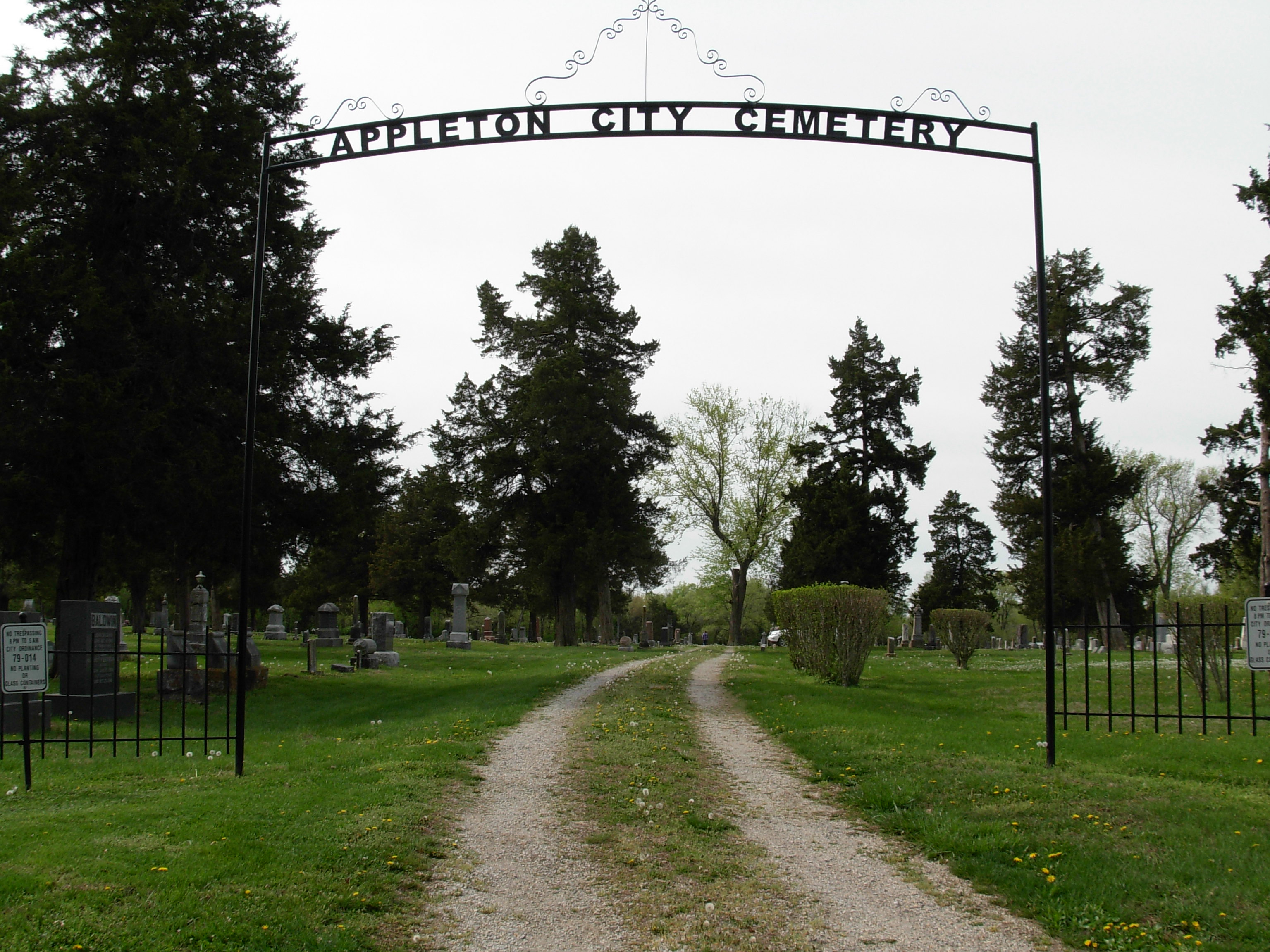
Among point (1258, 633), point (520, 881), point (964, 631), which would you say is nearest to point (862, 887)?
point (520, 881)

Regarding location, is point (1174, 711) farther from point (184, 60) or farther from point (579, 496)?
point (579, 496)

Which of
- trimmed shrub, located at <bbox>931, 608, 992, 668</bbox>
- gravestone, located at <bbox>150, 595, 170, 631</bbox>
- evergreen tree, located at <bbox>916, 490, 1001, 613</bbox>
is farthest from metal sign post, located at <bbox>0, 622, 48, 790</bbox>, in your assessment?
evergreen tree, located at <bbox>916, 490, 1001, 613</bbox>

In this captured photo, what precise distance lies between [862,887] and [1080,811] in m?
2.29

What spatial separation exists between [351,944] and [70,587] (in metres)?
16.4

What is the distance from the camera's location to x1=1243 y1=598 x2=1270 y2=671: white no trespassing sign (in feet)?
27.5

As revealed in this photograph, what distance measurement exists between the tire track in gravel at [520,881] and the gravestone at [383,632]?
18172 millimetres

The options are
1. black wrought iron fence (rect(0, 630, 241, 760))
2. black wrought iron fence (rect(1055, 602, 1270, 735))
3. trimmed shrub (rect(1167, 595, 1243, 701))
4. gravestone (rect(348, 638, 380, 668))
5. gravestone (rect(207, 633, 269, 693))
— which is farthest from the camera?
gravestone (rect(348, 638, 380, 668))

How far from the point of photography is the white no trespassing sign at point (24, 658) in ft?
25.4

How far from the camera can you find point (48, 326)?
16688mm

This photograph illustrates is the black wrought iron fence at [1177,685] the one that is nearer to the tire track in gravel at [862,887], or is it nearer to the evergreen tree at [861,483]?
the tire track in gravel at [862,887]

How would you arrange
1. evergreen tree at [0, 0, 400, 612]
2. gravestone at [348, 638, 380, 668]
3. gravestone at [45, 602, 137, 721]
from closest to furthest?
gravestone at [45, 602, 137, 721], evergreen tree at [0, 0, 400, 612], gravestone at [348, 638, 380, 668]

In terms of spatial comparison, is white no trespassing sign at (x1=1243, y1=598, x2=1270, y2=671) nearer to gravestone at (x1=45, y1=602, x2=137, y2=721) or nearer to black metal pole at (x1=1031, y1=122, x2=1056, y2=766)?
black metal pole at (x1=1031, y1=122, x2=1056, y2=766)

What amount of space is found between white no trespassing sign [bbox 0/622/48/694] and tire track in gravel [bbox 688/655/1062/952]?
5.99 m

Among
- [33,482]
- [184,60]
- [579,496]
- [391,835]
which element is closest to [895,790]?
[391,835]
